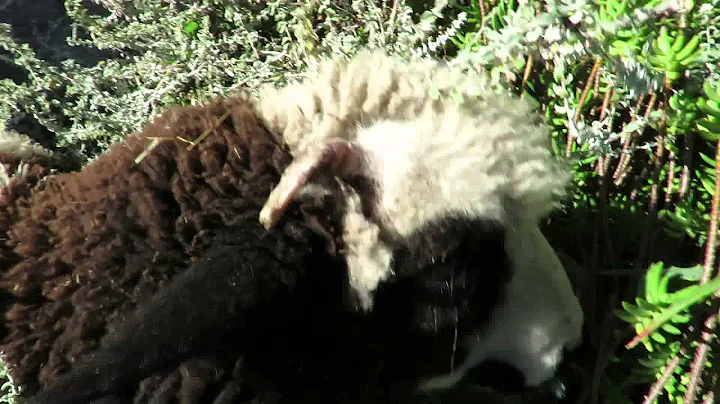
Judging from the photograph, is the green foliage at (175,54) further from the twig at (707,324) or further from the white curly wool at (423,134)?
the twig at (707,324)

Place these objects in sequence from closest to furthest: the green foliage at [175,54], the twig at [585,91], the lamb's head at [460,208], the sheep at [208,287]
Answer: the sheep at [208,287] < the lamb's head at [460,208] < the twig at [585,91] < the green foliage at [175,54]

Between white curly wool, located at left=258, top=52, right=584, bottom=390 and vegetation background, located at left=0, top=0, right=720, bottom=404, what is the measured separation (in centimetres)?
8

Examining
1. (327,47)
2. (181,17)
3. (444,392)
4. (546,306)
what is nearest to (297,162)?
(546,306)

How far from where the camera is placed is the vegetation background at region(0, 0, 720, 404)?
854 mm

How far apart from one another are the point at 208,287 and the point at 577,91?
2.88 ft

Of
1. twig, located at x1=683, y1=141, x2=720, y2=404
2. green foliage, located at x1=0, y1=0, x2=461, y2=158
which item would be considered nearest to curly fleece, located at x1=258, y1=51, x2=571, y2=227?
twig, located at x1=683, y1=141, x2=720, y2=404

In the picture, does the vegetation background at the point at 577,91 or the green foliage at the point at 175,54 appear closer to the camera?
the vegetation background at the point at 577,91

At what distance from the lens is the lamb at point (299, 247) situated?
0.70 m

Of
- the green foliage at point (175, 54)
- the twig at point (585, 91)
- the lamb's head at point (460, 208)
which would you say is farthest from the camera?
the green foliage at point (175, 54)

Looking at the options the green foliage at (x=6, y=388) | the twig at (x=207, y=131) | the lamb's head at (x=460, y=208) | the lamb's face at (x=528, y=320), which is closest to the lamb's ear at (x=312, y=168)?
the lamb's head at (x=460, y=208)

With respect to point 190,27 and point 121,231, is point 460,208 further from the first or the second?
point 190,27

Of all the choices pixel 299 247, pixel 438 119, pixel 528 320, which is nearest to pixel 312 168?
pixel 299 247

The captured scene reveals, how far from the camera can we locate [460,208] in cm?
80

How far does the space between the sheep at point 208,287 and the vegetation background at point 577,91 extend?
0.61ft
